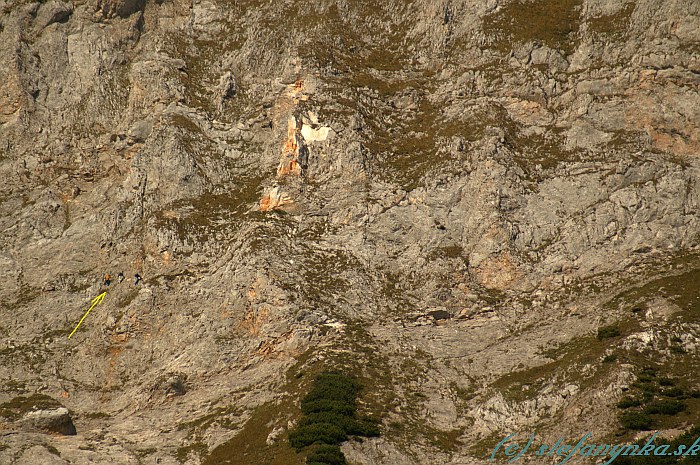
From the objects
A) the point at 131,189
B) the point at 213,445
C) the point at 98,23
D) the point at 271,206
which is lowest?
the point at 213,445

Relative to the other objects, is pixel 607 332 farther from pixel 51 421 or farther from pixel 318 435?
pixel 51 421

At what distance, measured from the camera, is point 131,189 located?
82.1 metres


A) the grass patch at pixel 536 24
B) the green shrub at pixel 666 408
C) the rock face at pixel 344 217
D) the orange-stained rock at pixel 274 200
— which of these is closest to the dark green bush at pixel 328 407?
the rock face at pixel 344 217

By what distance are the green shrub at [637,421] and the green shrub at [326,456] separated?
1708 centimetres

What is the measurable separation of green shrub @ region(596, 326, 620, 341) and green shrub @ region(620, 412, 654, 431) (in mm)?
9006

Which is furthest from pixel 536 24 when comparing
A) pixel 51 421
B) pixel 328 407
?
pixel 51 421

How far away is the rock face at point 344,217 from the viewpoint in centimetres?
6044

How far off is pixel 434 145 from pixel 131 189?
29.2 metres

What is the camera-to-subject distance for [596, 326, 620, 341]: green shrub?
196 feet

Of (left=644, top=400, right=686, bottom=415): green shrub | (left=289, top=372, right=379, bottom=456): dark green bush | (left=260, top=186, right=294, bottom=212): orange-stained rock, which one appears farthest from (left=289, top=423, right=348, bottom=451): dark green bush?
(left=260, top=186, right=294, bottom=212): orange-stained rock

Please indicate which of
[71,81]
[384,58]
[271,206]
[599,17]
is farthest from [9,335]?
[599,17]

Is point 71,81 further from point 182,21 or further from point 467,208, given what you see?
point 467,208

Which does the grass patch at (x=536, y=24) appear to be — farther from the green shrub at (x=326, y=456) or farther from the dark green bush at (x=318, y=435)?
the green shrub at (x=326, y=456)

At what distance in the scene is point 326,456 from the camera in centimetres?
5222
